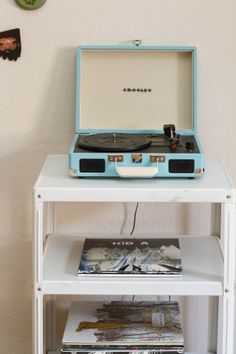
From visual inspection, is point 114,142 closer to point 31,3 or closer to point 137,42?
point 137,42

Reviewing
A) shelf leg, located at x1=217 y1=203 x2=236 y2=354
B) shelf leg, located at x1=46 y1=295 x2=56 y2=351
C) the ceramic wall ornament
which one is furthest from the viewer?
shelf leg, located at x1=46 y1=295 x2=56 y2=351

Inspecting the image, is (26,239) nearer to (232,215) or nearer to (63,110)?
(63,110)

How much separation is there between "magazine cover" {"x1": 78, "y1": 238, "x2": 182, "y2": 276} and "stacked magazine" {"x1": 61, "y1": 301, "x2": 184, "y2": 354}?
7.5 inches

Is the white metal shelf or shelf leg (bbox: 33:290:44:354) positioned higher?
the white metal shelf

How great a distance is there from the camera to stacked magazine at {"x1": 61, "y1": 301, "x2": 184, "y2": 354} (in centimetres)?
185

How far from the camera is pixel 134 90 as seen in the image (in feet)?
6.72

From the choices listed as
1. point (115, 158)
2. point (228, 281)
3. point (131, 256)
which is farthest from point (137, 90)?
point (228, 281)

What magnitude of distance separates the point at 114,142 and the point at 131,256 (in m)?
0.29

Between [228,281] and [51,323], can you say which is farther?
[51,323]

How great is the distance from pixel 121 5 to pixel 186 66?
0.79 ft

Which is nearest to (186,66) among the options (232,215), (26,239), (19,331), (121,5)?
(121,5)

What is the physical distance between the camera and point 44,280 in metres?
1.76

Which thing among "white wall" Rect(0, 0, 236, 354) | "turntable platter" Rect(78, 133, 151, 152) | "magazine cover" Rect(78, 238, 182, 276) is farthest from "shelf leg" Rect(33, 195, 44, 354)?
"white wall" Rect(0, 0, 236, 354)

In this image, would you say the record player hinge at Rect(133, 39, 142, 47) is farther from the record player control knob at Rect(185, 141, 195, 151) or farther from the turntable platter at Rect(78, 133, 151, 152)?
the record player control knob at Rect(185, 141, 195, 151)
